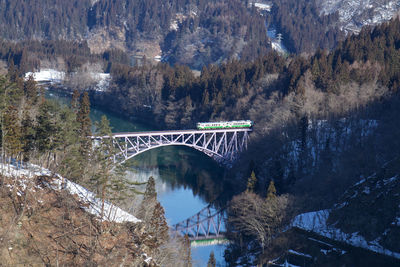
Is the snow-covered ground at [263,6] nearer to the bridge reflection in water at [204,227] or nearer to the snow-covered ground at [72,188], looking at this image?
the bridge reflection in water at [204,227]

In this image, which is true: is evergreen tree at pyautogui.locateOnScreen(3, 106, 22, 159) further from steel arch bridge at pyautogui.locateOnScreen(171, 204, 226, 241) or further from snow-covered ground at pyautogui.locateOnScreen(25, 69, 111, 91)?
snow-covered ground at pyautogui.locateOnScreen(25, 69, 111, 91)

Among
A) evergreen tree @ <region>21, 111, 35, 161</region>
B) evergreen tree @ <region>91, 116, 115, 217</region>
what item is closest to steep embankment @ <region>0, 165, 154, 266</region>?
evergreen tree @ <region>91, 116, 115, 217</region>

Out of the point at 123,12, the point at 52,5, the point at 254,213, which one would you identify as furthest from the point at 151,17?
the point at 254,213

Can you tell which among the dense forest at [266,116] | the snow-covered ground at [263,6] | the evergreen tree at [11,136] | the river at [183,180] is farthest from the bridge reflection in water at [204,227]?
the snow-covered ground at [263,6]

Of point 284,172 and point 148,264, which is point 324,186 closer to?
point 284,172

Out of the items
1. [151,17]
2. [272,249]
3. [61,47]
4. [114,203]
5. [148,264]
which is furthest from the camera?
[151,17]

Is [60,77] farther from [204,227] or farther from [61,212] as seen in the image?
[61,212]
